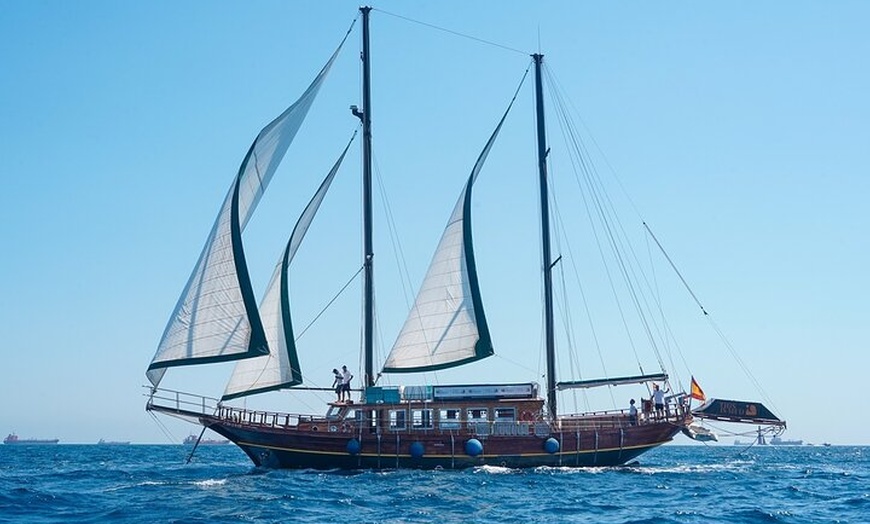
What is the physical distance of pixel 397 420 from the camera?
38969 millimetres

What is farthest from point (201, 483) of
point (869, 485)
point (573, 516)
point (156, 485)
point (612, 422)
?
point (869, 485)

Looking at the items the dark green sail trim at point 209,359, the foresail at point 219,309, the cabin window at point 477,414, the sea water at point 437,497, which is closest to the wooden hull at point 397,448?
the sea water at point 437,497

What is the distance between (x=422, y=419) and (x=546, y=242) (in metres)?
9.55

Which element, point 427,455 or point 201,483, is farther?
point 427,455

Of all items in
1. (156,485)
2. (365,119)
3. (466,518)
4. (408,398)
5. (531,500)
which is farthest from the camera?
(365,119)

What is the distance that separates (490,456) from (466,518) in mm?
14813

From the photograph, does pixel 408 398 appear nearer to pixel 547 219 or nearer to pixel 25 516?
pixel 547 219

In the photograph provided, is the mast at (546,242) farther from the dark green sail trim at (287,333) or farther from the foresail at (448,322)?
the dark green sail trim at (287,333)

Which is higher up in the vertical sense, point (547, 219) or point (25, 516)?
point (547, 219)

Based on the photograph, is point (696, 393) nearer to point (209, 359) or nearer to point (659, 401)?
point (659, 401)

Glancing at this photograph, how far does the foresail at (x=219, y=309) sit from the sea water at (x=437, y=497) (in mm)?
4117

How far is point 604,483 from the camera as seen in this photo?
108ft

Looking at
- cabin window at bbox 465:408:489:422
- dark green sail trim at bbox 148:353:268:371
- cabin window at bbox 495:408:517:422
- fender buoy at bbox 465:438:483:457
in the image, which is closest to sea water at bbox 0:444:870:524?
fender buoy at bbox 465:438:483:457

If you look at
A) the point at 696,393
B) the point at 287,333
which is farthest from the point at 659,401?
the point at 287,333
